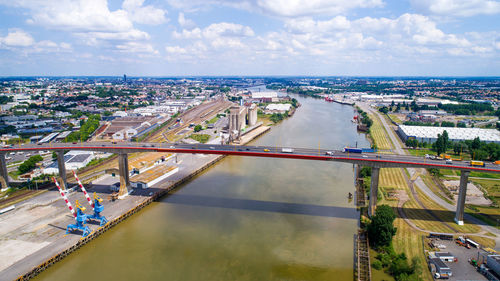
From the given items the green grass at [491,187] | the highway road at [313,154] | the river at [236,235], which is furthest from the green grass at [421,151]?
the highway road at [313,154]

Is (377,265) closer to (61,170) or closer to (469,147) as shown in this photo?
(61,170)

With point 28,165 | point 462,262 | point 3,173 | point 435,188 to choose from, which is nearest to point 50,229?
point 3,173

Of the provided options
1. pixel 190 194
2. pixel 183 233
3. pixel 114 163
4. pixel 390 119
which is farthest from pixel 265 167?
pixel 390 119

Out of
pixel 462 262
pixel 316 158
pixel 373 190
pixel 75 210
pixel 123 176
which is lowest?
pixel 75 210

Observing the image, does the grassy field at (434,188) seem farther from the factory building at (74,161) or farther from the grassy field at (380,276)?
the factory building at (74,161)

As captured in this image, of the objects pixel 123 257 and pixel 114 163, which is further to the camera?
pixel 114 163

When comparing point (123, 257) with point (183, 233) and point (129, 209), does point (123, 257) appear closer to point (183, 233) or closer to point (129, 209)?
point (183, 233)

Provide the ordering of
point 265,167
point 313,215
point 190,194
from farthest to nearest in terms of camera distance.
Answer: point 265,167
point 190,194
point 313,215

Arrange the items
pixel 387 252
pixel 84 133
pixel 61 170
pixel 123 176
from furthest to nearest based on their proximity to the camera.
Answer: pixel 84 133 → pixel 61 170 → pixel 123 176 → pixel 387 252

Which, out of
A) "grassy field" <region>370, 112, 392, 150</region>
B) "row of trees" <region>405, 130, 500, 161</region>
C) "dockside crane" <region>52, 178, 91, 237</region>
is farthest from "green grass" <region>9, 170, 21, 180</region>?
"row of trees" <region>405, 130, 500, 161</region>
